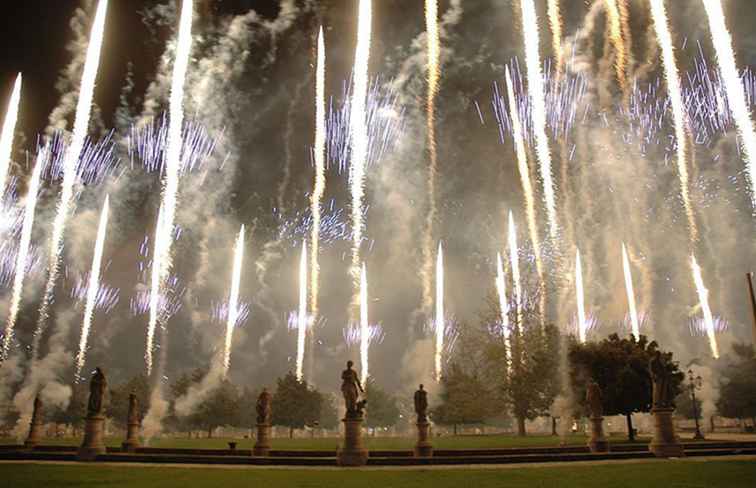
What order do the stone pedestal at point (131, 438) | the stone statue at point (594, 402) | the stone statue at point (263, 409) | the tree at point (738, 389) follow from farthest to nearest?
the tree at point (738, 389) < the stone pedestal at point (131, 438) < the stone statue at point (263, 409) < the stone statue at point (594, 402)

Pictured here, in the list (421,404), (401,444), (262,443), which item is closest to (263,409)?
(262,443)

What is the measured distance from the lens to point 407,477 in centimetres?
1875

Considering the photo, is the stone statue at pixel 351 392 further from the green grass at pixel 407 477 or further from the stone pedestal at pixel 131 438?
the stone pedestal at pixel 131 438

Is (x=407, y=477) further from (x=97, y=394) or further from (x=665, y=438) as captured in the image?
(x=97, y=394)

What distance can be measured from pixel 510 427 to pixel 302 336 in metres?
73.2

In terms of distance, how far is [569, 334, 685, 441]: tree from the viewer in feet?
148

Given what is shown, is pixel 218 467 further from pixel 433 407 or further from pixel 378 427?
pixel 378 427

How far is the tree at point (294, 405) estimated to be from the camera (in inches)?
3002

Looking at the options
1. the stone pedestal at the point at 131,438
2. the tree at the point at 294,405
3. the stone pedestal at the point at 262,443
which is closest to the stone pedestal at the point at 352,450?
the stone pedestal at the point at 262,443

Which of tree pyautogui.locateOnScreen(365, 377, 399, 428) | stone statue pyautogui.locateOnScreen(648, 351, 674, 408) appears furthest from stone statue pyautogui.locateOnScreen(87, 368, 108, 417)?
tree pyautogui.locateOnScreen(365, 377, 399, 428)

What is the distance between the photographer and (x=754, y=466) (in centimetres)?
1994

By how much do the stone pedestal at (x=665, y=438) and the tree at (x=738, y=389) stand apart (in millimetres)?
58093

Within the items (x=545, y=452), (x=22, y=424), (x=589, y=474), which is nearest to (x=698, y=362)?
(x=545, y=452)

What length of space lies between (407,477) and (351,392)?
758 centimetres
